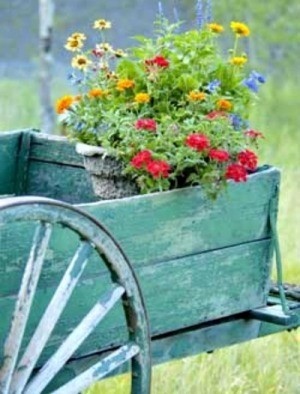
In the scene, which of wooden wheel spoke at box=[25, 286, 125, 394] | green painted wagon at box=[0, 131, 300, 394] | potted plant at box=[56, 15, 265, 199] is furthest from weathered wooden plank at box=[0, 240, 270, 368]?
potted plant at box=[56, 15, 265, 199]

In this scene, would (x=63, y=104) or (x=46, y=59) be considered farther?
(x=46, y=59)

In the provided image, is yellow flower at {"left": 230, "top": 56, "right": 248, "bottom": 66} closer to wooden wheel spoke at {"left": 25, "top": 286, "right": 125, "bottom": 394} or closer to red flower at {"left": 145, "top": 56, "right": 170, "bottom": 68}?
red flower at {"left": 145, "top": 56, "right": 170, "bottom": 68}

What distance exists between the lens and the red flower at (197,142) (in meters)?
3.24

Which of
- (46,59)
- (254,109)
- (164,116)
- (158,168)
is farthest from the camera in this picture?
(254,109)

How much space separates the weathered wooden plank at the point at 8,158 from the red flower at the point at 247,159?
3.41 feet

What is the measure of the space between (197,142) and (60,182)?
976mm

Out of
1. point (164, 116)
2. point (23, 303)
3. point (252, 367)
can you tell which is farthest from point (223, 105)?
point (252, 367)

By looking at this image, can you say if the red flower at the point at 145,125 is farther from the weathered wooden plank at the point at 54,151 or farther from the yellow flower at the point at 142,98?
the weathered wooden plank at the point at 54,151

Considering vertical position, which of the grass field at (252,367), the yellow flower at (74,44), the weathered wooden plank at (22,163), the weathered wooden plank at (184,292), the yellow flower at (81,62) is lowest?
the grass field at (252,367)

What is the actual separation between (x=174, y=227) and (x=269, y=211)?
399 mm

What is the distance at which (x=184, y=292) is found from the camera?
10.9 ft

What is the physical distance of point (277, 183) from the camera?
3.55 m

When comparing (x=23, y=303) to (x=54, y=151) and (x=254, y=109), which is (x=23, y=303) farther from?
(x=254, y=109)

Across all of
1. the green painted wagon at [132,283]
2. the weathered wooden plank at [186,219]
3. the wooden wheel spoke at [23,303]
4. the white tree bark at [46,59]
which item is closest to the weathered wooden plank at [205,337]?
the green painted wagon at [132,283]
